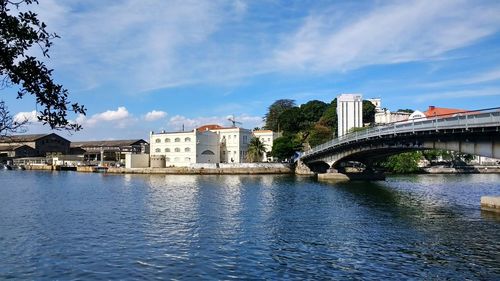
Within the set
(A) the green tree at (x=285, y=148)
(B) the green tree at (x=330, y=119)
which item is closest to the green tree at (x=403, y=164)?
(A) the green tree at (x=285, y=148)

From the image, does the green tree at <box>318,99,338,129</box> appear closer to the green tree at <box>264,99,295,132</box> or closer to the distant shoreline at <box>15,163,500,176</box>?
the green tree at <box>264,99,295,132</box>

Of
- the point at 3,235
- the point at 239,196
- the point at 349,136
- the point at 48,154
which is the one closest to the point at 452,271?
the point at 3,235

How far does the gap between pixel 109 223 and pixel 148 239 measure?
6542 millimetres

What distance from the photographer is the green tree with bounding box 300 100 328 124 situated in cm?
16388

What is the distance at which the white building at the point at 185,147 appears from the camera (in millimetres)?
120062

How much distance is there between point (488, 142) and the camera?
36312 mm

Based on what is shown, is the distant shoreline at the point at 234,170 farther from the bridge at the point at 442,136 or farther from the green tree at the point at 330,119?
the green tree at the point at 330,119

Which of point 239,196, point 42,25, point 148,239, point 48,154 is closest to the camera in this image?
point 42,25

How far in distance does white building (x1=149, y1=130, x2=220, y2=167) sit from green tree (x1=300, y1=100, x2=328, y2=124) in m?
46.5

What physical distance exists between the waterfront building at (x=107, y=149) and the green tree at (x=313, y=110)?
60201 millimetres

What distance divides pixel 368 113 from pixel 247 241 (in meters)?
161

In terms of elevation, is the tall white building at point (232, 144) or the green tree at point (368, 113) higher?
the green tree at point (368, 113)

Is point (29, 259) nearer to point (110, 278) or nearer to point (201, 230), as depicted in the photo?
point (110, 278)

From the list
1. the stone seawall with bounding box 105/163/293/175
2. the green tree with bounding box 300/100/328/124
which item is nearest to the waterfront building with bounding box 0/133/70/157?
the stone seawall with bounding box 105/163/293/175
